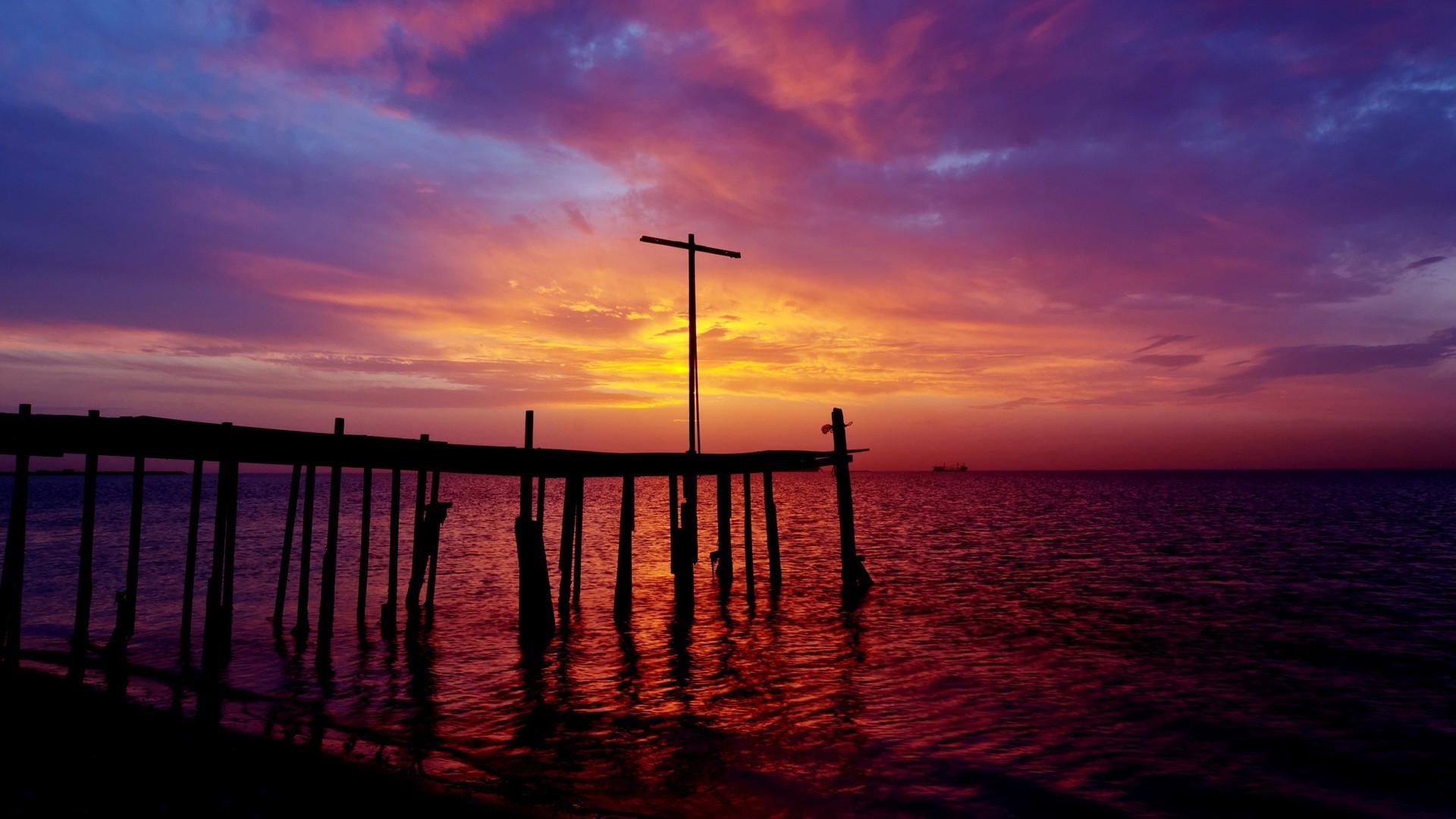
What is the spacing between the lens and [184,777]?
7379 mm

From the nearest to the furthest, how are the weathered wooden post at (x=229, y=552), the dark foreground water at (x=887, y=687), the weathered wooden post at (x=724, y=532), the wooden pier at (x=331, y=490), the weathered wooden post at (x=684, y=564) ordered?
the dark foreground water at (x=887, y=687) → the wooden pier at (x=331, y=490) → the weathered wooden post at (x=229, y=552) → the weathered wooden post at (x=684, y=564) → the weathered wooden post at (x=724, y=532)

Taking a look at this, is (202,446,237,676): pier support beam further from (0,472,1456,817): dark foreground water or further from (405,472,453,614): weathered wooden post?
(405,472,453,614): weathered wooden post

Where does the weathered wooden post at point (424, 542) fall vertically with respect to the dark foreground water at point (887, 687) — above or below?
above

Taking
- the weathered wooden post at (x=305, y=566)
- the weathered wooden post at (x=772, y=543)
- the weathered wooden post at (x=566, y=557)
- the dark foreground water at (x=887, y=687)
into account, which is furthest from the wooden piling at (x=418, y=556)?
the weathered wooden post at (x=772, y=543)

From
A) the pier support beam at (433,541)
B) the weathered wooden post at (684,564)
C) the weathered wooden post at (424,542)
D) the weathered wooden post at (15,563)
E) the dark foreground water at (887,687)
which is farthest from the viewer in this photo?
the weathered wooden post at (684,564)

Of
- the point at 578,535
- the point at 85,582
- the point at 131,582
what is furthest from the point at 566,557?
the point at 85,582

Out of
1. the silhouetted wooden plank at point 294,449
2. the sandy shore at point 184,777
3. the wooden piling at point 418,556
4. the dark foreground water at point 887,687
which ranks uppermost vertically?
the silhouetted wooden plank at point 294,449

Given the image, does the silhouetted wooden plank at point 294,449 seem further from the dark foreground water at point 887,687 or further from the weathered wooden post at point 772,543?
the weathered wooden post at point 772,543

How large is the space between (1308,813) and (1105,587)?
19.4 metres

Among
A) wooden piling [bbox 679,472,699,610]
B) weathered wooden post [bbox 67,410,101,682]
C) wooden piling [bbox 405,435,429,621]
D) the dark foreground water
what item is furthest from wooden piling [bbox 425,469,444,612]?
weathered wooden post [bbox 67,410,101,682]

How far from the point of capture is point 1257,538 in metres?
46.2

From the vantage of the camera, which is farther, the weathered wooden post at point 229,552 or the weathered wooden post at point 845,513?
the weathered wooden post at point 845,513

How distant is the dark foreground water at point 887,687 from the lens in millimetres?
9461

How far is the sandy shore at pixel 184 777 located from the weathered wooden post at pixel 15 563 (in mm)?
3086
